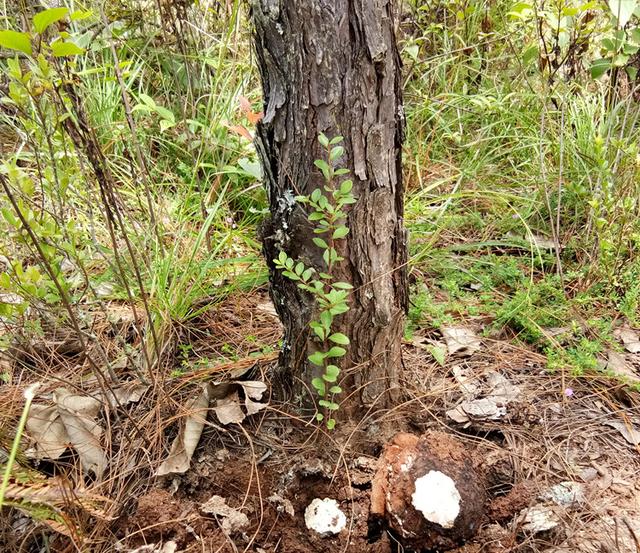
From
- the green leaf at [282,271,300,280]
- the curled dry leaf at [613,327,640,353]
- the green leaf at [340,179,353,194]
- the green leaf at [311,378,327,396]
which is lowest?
the curled dry leaf at [613,327,640,353]

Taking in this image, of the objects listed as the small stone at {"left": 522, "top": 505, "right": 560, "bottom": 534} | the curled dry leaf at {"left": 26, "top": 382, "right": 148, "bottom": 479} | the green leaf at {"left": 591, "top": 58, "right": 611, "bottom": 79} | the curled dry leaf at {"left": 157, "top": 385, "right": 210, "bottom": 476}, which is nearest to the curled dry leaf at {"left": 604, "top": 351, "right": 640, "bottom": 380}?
the small stone at {"left": 522, "top": 505, "right": 560, "bottom": 534}

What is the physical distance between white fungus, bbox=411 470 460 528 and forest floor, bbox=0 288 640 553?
4.6 inches

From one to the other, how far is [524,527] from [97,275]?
6.47 ft

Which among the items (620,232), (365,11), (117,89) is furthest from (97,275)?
(620,232)

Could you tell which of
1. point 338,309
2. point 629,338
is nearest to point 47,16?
point 338,309

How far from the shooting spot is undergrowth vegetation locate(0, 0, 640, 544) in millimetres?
1680

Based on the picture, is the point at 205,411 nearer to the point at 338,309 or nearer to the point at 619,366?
the point at 338,309

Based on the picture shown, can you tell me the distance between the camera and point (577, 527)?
4.62 ft

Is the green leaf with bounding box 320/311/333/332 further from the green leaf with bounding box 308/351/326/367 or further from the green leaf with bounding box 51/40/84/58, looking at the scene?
the green leaf with bounding box 51/40/84/58

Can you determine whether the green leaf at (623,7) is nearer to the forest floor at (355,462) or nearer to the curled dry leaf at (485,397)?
the forest floor at (355,462)

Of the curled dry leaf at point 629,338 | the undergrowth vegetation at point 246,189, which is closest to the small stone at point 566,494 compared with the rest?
the undergrowth vegetation at point 246,189

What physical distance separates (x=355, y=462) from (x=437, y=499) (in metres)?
0.29

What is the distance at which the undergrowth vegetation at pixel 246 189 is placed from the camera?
5.51ft

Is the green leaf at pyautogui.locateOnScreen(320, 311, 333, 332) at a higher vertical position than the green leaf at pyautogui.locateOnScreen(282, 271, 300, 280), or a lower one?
lower
